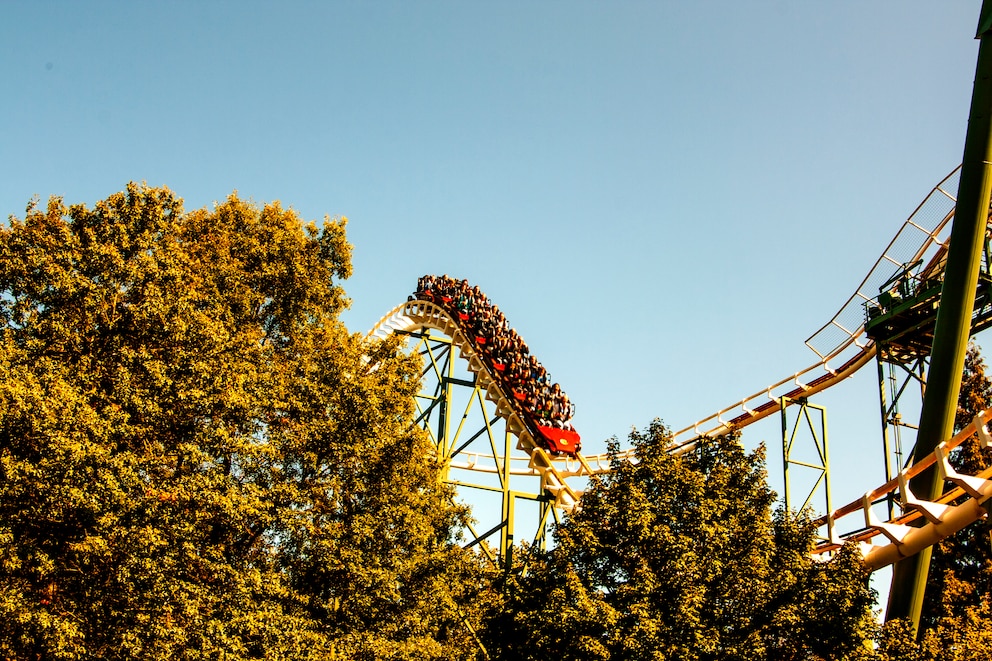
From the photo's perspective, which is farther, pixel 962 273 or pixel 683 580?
pixel 962 273

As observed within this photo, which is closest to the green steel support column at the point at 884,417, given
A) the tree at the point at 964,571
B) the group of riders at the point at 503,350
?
the tree at the point at 964,571

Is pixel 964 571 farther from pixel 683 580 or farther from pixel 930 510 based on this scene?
pixel 683 580

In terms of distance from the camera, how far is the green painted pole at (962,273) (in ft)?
47.2

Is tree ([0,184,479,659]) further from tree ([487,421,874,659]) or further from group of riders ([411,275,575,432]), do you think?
group of riders ([411,275,575,432])

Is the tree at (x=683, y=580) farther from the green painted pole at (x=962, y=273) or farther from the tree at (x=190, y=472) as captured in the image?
the green painted pole at (x=962, y=273)

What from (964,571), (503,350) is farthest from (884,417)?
(503,350)

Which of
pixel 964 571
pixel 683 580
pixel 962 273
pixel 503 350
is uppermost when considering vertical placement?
pixel 503 350

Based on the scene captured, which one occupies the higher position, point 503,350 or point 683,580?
point 503,350

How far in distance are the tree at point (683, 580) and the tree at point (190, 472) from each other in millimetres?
1740

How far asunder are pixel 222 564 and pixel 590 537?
4.68 meters

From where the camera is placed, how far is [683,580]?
1143cm

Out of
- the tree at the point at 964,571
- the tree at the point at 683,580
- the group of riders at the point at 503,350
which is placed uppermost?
the group of riders at the point at 503,350

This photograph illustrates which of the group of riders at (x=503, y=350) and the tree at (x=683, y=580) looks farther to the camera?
the group of riders at (x=503, y=350)

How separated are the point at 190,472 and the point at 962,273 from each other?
12.0 meters
